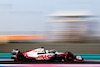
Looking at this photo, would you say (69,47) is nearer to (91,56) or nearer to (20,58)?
(91,56)

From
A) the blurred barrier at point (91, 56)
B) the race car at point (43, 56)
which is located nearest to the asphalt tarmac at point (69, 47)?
the blurred barrier at point (91, 56)

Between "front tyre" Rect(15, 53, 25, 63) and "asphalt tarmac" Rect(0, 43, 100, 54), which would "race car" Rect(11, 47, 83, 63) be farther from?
"asphalt tarmac" Rect(0, 43, 100, 54)

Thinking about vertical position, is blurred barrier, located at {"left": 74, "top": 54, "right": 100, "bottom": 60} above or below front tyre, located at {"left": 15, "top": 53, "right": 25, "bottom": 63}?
below

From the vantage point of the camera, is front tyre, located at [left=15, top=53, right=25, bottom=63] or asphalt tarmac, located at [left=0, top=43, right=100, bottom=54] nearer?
front tyre, located at [left=15, top=53, right=25, bottom=63]

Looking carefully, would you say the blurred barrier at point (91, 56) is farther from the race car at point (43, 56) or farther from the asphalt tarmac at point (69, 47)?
the race car at point (43, 56)

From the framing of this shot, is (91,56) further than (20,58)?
Yes

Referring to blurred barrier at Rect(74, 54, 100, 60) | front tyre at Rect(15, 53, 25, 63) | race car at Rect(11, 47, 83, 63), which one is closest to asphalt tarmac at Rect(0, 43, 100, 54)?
blurred barrier at Rect(74, 54, 100, 60)

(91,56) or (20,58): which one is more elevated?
(20,58)

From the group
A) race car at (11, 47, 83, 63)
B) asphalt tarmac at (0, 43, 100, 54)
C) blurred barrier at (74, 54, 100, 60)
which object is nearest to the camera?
race car at (11, 47, 83, 63)

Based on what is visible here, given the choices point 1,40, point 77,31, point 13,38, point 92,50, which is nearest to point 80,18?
point 77,31

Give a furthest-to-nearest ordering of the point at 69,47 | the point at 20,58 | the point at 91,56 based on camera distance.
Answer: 1. the point at 69,47
2. the point at 91,56
3. the point at 20,58

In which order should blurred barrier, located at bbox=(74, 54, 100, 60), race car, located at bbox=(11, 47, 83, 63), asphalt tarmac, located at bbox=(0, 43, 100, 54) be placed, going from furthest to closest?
1. asphalt tarmac, located at bbox=(0, 43, 100, 54)
2. blurred barrier, located at bbox=(74, 54, 100, 60)
3. race car, located at bbox=(11, 47, 83, 63)

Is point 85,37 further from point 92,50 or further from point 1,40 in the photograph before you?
point 1,40

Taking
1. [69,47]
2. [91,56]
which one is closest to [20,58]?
[69,47]
